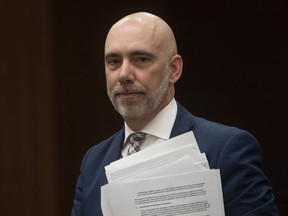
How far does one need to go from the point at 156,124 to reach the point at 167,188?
11.1 inches

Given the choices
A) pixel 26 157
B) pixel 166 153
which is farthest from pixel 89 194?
pixel 26 157

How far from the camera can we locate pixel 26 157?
3365mm

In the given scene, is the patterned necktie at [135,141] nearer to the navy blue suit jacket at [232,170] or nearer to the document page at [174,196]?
the navy blue suit jacket at [232,170]

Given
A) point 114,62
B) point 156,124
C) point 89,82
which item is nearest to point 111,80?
point 114,62

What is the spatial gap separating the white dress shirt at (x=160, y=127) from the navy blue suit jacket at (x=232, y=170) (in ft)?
0.05

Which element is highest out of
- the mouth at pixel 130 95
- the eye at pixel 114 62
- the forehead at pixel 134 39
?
the forehead at pixel 134 39

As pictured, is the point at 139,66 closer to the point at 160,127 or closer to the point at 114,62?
the point at 114,62

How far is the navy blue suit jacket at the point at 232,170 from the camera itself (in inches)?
62.1

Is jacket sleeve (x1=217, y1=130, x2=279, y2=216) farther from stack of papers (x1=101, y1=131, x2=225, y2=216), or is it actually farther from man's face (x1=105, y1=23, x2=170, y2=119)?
man's face (x1=105, y1=23, x2=170, y2=119)

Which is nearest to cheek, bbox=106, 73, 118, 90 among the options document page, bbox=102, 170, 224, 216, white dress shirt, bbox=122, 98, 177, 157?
white dress shirt, bbox=122, 98, 177, 157

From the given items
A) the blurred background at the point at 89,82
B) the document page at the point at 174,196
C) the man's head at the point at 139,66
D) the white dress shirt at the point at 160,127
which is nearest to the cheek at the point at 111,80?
the man's head at the point at 139,66

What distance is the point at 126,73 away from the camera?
5.62 ft

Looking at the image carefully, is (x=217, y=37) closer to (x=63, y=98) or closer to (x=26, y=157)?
(x=63, y=98)

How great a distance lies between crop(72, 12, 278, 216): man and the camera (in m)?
1.59
